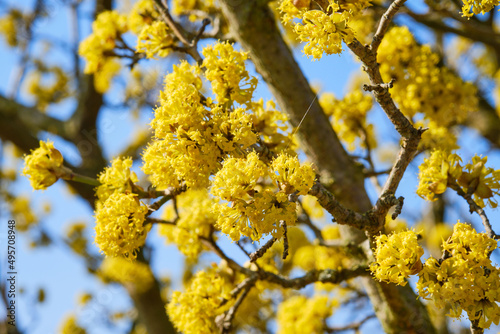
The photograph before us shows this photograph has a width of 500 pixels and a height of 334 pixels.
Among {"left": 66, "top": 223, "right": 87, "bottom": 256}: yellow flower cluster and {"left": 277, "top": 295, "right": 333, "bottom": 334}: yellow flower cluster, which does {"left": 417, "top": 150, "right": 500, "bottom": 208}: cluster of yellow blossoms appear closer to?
{"left": 277, "top": 295, "right": 333, "bottom": 334}: yellow flower cluster

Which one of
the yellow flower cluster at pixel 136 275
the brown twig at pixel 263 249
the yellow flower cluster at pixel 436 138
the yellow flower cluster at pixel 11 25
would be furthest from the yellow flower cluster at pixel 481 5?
the yellow flower cluster at pixel 11 25

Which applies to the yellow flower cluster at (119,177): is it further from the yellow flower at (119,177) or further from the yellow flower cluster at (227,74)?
the yellow flower cluster at (227,74)

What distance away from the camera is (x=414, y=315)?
2928 mm

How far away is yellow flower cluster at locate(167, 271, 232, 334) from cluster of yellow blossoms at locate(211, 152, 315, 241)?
1068 millimetres

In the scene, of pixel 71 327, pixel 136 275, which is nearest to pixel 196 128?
pixel 136 275

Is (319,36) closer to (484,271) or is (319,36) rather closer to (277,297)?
(484,271)

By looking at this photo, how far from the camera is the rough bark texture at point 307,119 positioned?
294 centimetres

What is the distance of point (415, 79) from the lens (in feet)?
12.1

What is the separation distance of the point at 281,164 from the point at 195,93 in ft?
1.66

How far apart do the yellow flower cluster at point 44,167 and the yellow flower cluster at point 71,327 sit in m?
5.52

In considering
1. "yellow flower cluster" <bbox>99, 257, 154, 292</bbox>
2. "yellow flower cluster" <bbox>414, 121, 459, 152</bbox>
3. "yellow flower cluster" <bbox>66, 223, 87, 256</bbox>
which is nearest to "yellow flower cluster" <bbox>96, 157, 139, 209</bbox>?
"yellow flower cluster" <bbox>414, 121, 459, 152</bbox>

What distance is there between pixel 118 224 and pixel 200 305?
34.7 inches

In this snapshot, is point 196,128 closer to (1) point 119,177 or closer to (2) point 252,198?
(2) point 252,198

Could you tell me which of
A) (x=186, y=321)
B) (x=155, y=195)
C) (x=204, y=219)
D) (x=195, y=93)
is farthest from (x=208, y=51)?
(x=186, y=321)
